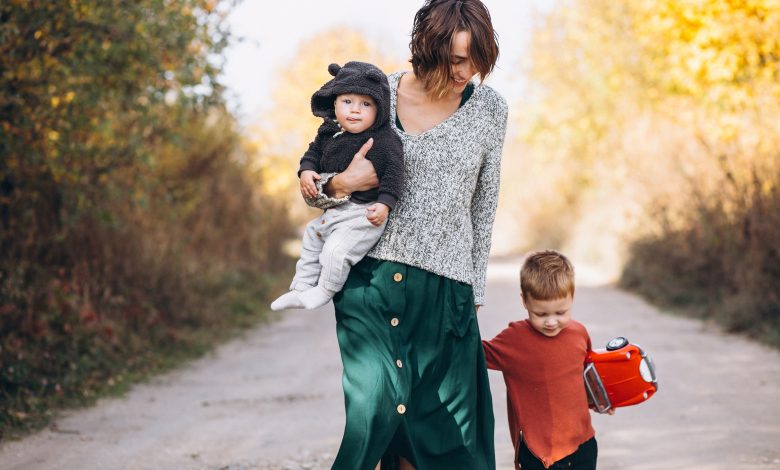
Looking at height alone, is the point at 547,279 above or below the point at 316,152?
below

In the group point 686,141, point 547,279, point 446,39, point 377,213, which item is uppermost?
point 686,141

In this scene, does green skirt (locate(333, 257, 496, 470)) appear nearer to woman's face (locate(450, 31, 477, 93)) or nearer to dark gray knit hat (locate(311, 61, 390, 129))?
dark gray knit hat (locate(311, 61, 390, 129))

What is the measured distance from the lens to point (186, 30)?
8.77 m

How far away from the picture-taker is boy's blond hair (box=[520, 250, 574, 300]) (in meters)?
3.94

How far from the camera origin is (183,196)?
13305 mm

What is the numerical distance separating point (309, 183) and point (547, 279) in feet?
3.14

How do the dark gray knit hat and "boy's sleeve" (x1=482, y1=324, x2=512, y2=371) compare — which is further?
"boy's sleeve" (x1=482, y1=324, x2=512, y2=371)

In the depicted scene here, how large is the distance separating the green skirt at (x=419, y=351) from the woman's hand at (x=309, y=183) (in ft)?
1.00

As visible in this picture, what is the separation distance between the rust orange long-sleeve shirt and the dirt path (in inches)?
66.5

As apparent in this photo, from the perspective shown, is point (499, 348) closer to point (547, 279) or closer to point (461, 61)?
point (547, 279)

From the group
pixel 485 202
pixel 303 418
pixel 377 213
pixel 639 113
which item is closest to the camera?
pixel 377 213

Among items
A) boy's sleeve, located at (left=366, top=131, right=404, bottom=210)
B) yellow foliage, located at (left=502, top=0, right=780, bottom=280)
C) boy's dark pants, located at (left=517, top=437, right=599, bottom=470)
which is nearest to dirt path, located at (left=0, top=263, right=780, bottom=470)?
boy's dark pants, located at (left=517, top=437, right=599, bottom=470)

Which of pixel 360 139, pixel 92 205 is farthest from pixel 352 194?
pixel 92 205

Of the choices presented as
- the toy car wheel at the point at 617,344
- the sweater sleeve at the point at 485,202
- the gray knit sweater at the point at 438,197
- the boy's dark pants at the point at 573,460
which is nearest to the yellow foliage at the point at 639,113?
the toy car wheel at the point at 617,344
